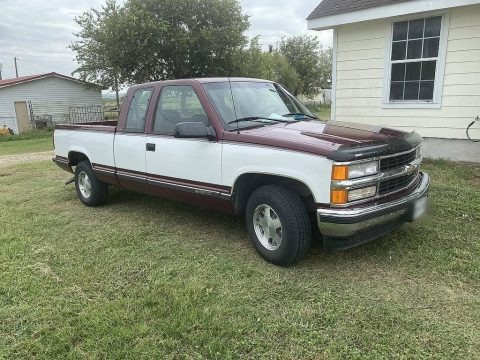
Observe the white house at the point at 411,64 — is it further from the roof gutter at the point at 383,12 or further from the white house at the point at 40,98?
the white house at the point at 40,98

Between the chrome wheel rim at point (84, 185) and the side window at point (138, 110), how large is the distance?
1.47 m

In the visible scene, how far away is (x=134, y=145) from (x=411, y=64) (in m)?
6.02

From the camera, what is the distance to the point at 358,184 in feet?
11.0

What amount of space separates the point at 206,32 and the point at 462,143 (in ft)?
72.1

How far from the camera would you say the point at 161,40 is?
26266mm

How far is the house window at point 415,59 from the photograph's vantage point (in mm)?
7922

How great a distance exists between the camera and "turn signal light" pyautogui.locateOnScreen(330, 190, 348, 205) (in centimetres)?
332

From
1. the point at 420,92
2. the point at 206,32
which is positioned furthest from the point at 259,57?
the point at 420,92

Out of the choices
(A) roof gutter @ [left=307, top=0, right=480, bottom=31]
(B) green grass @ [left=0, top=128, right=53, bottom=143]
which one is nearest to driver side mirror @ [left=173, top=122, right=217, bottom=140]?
(A) roof gutter @ [left=307, top=0, right=480, bottom=31]

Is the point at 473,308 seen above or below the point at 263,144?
below

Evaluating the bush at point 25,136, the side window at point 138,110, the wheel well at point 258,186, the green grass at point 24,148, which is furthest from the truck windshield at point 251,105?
the bush at point 25,136

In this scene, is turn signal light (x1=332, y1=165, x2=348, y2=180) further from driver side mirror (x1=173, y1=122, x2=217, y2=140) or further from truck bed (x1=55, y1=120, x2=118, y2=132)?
truck bed (x1=55, y1=120, x2=118, y2=132)

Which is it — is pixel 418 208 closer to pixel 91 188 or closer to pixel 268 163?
pixel 268 163

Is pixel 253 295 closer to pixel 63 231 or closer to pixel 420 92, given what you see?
pixel 63 231
